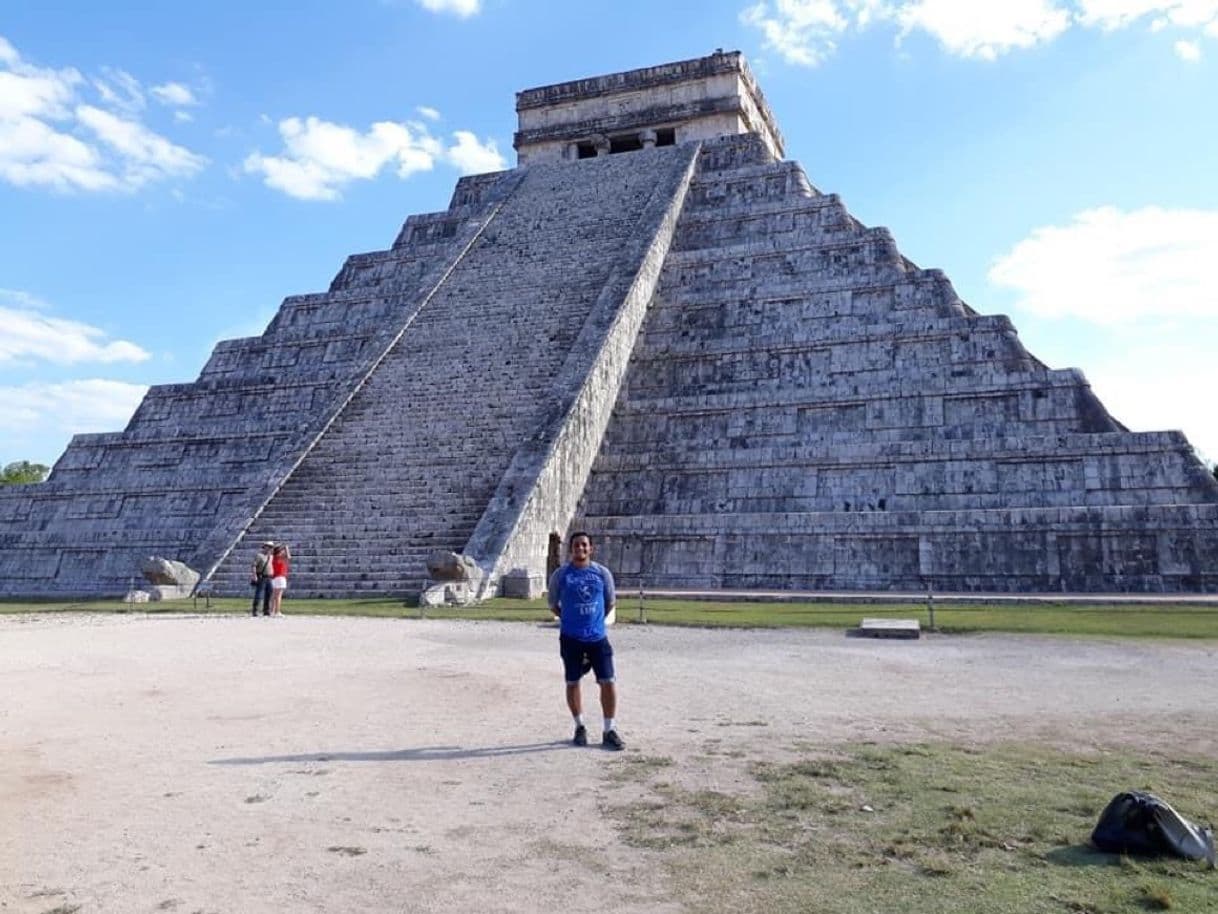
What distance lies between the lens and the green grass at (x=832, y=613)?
1053 cm

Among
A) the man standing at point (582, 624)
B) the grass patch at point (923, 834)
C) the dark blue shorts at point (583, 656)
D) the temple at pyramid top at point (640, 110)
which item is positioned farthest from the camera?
the temple at pyramid top at point (640, 110)

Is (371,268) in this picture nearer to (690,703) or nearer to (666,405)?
(666,405)

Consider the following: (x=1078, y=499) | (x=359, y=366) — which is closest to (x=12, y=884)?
(x=1078, y=499)

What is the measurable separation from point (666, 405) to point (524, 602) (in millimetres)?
6120

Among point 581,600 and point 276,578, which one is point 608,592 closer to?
point 581,600

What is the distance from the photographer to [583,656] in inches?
226

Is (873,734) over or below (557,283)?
below

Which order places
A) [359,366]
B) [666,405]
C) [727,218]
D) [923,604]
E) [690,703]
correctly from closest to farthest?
[690,703] → [923,604] → [666,405] → [359,366] → [727,218]

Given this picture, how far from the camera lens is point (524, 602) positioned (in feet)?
45.5

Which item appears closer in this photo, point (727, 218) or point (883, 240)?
point (883, 240)

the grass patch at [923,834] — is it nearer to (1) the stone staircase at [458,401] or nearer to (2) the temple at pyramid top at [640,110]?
(1) the stone staircase at [458,401]

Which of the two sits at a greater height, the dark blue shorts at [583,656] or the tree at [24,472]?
the tree at [24,472]

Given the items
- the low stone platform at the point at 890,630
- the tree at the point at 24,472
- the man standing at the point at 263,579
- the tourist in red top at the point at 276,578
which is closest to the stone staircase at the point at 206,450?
the man standing at the point at 263,579

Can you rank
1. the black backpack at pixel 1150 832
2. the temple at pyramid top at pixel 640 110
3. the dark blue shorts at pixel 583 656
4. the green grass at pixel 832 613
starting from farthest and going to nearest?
the temple at pyramid top at pixel 640 110, the green grass at pixel 832 613, the dark blue shorts at pixel 583 656, the black backpack at pixel 1150 832
